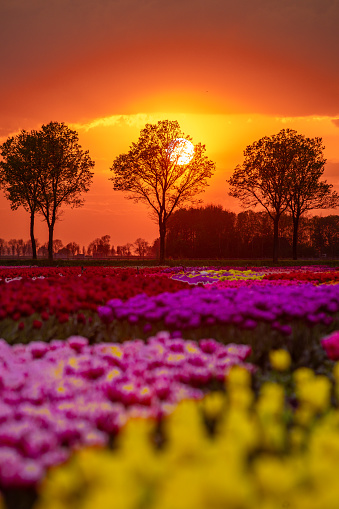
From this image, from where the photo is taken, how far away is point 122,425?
2.99m

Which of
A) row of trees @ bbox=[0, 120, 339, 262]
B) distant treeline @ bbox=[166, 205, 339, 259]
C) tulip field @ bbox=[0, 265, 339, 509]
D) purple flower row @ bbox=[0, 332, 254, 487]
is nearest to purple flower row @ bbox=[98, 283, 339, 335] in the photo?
tulip field @ bbox=[0, 265, 339, 509]

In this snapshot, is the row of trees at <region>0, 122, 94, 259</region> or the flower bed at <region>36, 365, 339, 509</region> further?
the row of trees at <region>0, 122, 94, 259</region>

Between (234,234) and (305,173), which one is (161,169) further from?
(234,234)

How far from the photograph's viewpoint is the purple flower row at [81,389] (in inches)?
108

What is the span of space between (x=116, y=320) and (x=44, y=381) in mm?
3087

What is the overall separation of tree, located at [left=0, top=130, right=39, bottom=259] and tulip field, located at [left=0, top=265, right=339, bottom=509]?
39024 millimetres

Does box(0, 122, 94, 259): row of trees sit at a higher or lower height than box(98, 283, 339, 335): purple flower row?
higher

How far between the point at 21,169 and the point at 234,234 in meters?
57.3

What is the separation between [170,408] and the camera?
3.29 meters

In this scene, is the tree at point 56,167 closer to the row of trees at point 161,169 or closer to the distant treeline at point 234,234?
the row of trees at point 161,169

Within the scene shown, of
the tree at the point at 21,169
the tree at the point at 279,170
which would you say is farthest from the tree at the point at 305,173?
the tree at the point at 21,169

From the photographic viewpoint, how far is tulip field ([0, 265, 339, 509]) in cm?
190

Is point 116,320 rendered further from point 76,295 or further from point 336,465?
point 336,465

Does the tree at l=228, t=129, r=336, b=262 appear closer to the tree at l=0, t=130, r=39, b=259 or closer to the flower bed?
the tree at l=0, t=130, r=39, b=259
